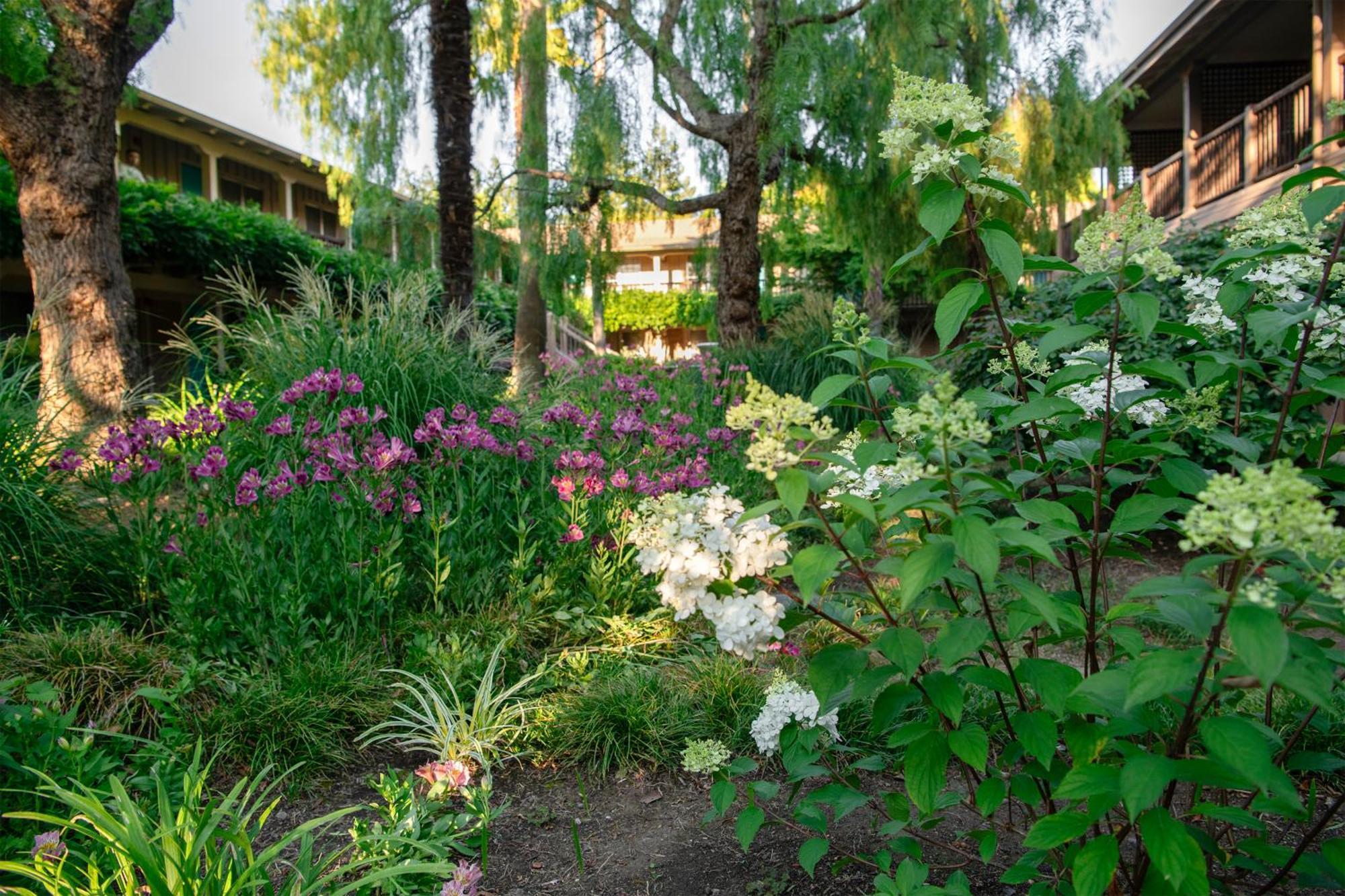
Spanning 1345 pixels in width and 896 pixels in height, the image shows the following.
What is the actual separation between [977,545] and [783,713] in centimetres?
82

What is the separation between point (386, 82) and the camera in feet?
33.0

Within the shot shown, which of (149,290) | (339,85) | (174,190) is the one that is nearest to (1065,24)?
(339,85)

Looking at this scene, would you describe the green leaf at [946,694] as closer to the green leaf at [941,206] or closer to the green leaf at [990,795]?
the green leaf at [990,795]

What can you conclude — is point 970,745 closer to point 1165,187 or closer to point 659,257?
point 1165,187

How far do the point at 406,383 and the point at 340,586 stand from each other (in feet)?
5.64

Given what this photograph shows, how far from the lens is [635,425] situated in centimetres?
390

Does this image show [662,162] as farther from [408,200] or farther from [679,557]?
[679,557]

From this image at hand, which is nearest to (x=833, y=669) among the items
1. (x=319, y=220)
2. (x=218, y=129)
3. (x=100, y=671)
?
(x=100, y=671)

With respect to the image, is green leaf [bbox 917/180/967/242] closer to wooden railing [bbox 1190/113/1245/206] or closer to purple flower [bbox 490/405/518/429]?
purple flower [bbox 490/405/518/429]

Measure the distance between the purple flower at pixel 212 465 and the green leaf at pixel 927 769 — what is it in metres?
2.45

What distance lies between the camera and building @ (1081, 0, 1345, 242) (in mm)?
10336

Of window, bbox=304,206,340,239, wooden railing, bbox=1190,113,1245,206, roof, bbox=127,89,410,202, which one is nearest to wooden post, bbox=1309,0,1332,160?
wooden railing, bbox=1190,113,1245,206

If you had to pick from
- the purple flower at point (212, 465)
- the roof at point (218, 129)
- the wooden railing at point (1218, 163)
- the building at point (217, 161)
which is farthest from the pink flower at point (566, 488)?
the building at point (217, 161)

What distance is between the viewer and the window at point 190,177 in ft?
67.2
